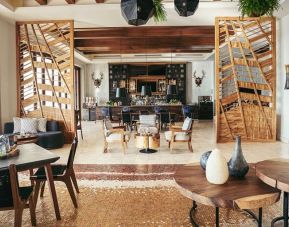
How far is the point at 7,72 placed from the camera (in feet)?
25.4

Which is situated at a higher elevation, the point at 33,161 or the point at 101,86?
the point at 101,86

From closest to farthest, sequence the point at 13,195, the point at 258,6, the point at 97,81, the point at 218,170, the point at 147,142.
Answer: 1. the point at 218,170
2. the point at 13,195
3. the point at 258,6
4. the point at 147,142
5. the point at 97,81

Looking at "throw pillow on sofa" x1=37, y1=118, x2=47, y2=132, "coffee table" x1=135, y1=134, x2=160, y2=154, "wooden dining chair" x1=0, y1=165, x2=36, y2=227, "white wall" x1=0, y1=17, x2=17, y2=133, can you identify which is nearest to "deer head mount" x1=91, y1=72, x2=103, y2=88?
"white wall" x1=0, y1=17, x2=17, y2=133

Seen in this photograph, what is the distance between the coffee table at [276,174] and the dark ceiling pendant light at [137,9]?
198 cm

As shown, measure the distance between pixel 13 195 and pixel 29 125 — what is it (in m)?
5.18

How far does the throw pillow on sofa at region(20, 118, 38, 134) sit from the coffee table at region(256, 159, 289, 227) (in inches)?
240

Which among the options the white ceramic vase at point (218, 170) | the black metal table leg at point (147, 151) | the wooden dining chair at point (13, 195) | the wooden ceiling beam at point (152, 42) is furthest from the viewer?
the wooden ceiling beam at point (152, 42)

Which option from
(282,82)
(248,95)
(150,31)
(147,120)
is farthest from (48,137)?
(282,82)

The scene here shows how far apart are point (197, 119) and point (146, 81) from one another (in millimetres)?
3392

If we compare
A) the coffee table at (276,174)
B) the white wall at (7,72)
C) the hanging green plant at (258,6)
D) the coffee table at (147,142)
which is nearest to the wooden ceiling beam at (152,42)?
the white wall at (7,72)

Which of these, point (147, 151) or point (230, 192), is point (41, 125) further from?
point (230, 192)

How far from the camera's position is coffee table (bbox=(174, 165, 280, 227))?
84.7 inches

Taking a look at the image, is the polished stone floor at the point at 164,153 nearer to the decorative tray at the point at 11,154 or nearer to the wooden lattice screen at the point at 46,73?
the wooden lattice screen at the point at 46,73

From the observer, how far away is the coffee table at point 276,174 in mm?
2353
